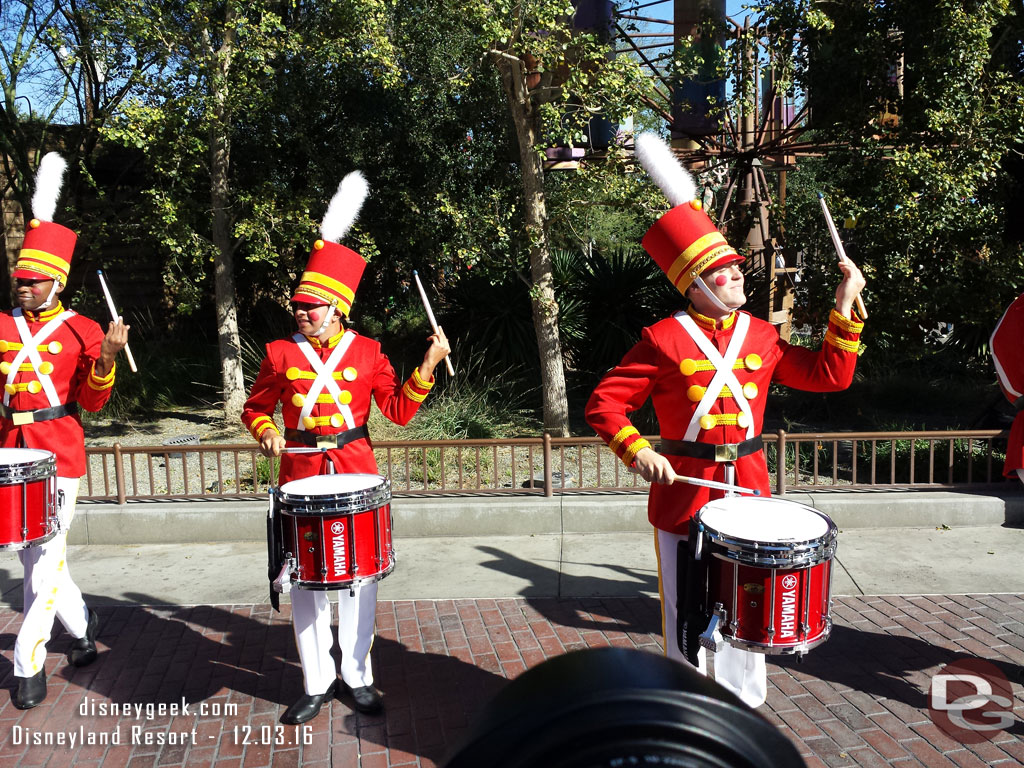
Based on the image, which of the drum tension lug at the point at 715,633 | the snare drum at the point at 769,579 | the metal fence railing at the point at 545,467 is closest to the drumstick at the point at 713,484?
the snare drum at the point at 769,579

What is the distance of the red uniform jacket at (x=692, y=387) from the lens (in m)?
3.55

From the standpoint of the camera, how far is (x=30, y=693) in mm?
4078

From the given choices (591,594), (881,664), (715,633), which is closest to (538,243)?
(591,594)

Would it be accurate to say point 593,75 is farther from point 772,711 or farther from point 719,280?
point 772,711

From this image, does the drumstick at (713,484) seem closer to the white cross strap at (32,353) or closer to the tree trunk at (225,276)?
the white cross strap at (32,353)

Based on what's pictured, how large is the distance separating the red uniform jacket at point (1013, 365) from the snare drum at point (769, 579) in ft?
5.22

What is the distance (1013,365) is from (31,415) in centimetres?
479

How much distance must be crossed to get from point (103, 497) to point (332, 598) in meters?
2.72

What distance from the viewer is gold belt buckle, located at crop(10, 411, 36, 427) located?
14.3 ft

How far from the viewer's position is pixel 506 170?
12.2 meters

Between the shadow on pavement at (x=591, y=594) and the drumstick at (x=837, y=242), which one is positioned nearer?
the drumstick at (x=837, y=242)

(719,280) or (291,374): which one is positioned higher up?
(719,280)

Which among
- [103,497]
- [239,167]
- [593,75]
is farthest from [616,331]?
[103,497]

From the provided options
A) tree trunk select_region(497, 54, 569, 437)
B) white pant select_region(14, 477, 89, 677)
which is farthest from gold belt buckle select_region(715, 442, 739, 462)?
tree trunk select_region(497, 54, 569, 437)
